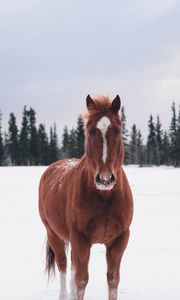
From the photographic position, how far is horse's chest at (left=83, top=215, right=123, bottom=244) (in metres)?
3.94

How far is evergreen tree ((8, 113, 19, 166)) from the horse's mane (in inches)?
2342

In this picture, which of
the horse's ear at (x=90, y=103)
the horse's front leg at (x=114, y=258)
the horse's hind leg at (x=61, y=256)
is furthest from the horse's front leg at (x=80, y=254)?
the horse's ear at (x=90, y=103)

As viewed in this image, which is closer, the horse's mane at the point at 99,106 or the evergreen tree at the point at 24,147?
the horse's mane at the point at 99,106

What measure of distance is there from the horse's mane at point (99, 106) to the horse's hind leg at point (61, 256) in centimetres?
214

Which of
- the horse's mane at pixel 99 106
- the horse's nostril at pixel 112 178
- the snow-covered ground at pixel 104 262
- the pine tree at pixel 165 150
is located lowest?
the snow-covered ground at pixel 104 262

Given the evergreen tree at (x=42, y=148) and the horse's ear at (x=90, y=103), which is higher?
the evergreen tree at (x=42, y=148)

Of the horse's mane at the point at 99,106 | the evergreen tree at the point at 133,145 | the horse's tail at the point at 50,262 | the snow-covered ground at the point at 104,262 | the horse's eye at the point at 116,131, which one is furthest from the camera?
the evergreen tree at the point at 133,145

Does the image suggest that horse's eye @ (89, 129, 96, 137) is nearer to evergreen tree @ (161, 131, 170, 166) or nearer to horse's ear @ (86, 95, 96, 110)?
horse's ear @ (86, 95, 96, 110)

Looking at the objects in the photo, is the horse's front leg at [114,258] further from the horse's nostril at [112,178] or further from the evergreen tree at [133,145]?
the evergreen tree at [133,145]

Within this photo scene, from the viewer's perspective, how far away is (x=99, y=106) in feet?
12.8

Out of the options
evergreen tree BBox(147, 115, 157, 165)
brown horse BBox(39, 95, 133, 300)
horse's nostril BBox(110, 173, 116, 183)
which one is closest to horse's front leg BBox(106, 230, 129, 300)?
brown horse BBox(39, 95, 133, 300)

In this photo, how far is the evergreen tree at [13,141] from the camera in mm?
62562

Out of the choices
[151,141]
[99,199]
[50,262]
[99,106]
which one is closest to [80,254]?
[99,199]

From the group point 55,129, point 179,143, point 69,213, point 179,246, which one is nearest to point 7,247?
point 179,246
